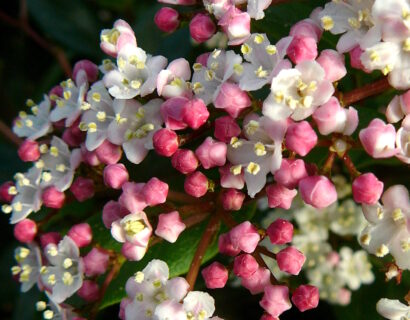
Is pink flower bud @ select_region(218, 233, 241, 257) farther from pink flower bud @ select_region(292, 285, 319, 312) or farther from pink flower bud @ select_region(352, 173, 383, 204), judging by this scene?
pink flower bud @ select_region(352, 173, 383, 204)

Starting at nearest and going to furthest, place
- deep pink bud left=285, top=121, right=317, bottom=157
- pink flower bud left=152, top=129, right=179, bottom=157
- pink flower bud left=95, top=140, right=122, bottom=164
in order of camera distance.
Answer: deep pink bud left=285, top=121, right=317, bottom=157 → pink flower bud left=152, top=129, right=179, bottom=157 → pink flower bud left=95, top=140, right=122, bottom=164

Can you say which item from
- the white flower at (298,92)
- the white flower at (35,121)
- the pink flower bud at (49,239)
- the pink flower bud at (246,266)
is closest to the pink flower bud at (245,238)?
the pink flower bud at (246,266)

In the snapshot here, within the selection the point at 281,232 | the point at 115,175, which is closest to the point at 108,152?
the point at 115,175

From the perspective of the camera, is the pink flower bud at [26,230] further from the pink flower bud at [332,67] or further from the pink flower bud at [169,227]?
the pink flower bud at [332,67]

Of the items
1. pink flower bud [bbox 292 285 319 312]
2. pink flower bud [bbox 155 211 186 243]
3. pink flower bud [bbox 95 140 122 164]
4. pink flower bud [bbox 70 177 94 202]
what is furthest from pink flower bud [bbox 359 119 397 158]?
pink flower bud [bbox 70 177 94 202]

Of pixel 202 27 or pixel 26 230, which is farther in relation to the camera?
pixel 26 230

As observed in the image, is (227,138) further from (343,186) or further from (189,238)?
(343,186)

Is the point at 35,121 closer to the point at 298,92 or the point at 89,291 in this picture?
the point at 89,291
